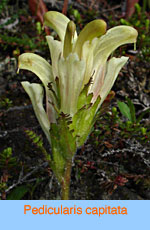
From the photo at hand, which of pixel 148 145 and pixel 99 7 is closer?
pixel 148 145

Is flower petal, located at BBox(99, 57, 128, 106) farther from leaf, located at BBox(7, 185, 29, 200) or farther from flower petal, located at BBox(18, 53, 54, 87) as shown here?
leaf, located at BBox(7, 185, 29, 200)

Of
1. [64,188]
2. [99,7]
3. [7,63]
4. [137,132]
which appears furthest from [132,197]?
[99,7]

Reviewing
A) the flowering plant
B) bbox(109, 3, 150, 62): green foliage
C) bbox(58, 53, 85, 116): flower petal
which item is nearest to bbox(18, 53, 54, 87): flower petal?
the flowering plant

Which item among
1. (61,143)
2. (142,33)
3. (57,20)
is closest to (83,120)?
(61,143)

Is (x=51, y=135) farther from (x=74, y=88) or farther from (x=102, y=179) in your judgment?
(x=102, y=179)

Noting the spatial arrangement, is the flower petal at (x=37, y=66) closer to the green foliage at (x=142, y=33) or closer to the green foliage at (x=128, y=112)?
the green foliage at (x=128, y=112)

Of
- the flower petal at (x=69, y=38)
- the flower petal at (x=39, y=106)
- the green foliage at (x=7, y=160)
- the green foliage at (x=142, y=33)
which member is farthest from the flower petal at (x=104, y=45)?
the green foliage at (x=142, y=33)
